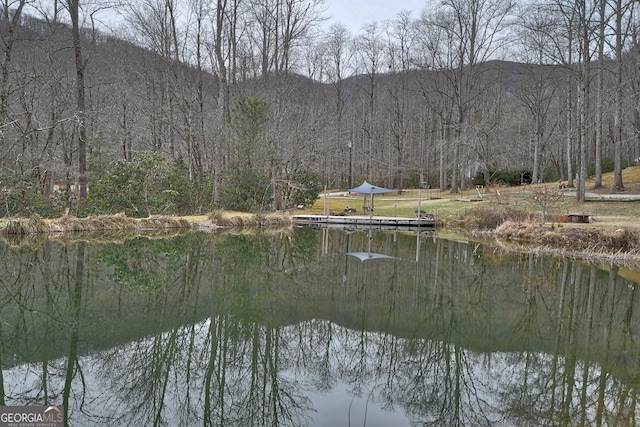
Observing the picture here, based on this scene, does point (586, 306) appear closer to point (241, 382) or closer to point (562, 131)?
point (241, 382)

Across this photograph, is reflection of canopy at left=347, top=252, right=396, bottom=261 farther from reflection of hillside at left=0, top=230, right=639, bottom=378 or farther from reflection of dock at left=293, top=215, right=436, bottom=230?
reflection of dock at left=293, top=215, right=436, bottom=230

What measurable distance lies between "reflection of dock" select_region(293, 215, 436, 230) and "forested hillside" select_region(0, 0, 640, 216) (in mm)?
2139

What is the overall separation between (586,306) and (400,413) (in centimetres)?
583

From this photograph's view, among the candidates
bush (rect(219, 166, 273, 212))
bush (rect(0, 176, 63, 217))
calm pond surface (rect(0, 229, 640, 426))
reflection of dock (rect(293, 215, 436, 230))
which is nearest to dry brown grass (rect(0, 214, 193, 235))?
bush (rect(0, 176, 63, 217))

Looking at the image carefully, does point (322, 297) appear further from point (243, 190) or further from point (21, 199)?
point (243, 190)

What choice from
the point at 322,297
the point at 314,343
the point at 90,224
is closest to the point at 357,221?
the point at 90,224

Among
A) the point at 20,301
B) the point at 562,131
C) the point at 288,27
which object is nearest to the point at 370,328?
the point at 20,301

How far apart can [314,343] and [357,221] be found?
60.9 ft

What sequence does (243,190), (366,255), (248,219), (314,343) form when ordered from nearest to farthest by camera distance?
(314,343) → (366,255) → (248,219) → (243,190)

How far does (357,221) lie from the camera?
25.0 m

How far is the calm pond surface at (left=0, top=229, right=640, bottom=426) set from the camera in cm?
464

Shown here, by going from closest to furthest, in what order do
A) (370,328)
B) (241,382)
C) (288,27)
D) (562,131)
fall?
1. (241,382)
2. (370,328)
3. (288,27)
4. (562,131)

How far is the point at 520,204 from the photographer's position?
75.5ft

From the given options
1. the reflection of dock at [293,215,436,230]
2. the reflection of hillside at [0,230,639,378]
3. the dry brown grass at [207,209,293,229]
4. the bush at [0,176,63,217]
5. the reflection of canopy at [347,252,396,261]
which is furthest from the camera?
the reflection of dock at [293,215,436,230]
